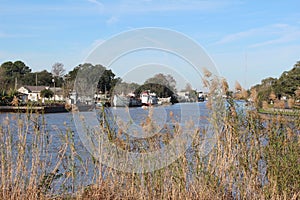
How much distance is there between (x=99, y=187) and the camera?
5039 mm

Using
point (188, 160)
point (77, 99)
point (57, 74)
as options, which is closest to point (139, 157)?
point (188, 160)

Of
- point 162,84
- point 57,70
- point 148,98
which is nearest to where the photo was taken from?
point 162,84

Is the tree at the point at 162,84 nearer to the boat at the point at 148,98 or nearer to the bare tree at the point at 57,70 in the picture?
the boat at the point at 148,98

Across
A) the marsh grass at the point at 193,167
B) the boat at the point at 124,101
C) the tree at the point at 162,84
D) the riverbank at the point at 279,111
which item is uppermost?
the tree at the point at 162,84

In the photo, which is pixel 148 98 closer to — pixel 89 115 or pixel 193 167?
pixel 89 115

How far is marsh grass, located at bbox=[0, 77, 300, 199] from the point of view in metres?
4.71

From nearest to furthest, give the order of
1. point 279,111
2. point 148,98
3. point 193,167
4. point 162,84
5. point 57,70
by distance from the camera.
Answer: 1. point 193,167
2. point 279,111
3. point 162,84
4. point 148,98
5. point 57,70

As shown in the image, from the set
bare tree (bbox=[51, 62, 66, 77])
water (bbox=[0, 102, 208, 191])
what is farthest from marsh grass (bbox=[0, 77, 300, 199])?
bare tree (bbox=[51, 62, 66, 77])

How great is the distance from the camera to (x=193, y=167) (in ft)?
16.2

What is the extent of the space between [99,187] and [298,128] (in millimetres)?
2524

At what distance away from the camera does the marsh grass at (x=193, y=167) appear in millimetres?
4715

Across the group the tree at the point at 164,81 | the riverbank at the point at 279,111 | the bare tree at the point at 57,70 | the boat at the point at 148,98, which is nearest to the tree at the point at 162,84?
the tree at the point at 164,81

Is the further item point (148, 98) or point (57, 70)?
point (57, 70)

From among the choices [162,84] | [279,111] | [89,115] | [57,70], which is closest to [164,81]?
[162,84]
